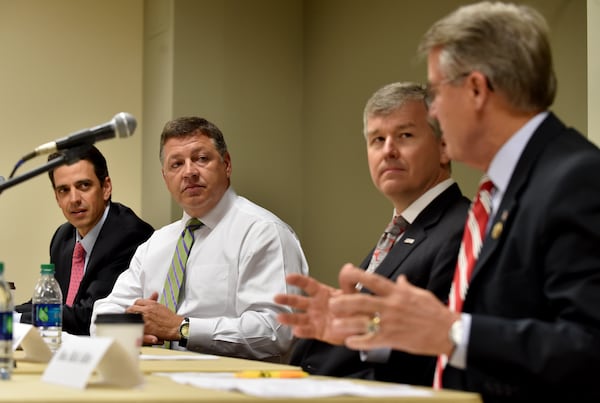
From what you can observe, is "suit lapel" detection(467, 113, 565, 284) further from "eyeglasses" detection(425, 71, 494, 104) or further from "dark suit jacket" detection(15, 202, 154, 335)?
"dark suit jacket" detection(15, 202, 154, 335)

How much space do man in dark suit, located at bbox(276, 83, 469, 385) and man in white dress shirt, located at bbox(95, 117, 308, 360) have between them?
0.72 meters

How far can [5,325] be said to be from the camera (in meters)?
1.84

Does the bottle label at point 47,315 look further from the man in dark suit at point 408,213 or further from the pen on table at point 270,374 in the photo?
the pen on table at point 270,374

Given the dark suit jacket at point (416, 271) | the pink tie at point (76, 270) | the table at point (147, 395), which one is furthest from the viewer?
the pink tie at point (76, 270)

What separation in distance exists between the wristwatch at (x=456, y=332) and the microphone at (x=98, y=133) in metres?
0.83

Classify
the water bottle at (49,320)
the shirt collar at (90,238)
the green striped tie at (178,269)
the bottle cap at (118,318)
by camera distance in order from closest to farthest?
1. the bottle cap at (118,318)
2. the water bottle at (49,320)
3. the green striped tie at (178,269)
4. the shirt collar at (90,238)

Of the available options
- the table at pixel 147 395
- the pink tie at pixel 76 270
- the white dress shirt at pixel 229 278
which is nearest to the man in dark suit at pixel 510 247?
the table at pixel 147 395

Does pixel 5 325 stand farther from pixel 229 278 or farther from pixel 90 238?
pixel 90 238

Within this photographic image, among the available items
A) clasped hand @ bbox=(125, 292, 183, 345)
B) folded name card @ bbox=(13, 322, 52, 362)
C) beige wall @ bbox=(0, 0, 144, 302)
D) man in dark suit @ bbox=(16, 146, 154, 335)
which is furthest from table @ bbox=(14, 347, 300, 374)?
beige wall @ bbox=(0, 0, 144, 302)

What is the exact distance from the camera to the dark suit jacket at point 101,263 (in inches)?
156

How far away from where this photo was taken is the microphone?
190cm

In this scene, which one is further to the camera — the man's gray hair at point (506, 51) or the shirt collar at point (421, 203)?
the shirt collar at point (421, 203)

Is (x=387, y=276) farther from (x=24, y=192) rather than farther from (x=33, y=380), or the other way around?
(x=24, y=192)

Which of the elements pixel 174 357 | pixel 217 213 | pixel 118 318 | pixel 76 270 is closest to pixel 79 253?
pixel 76 270
